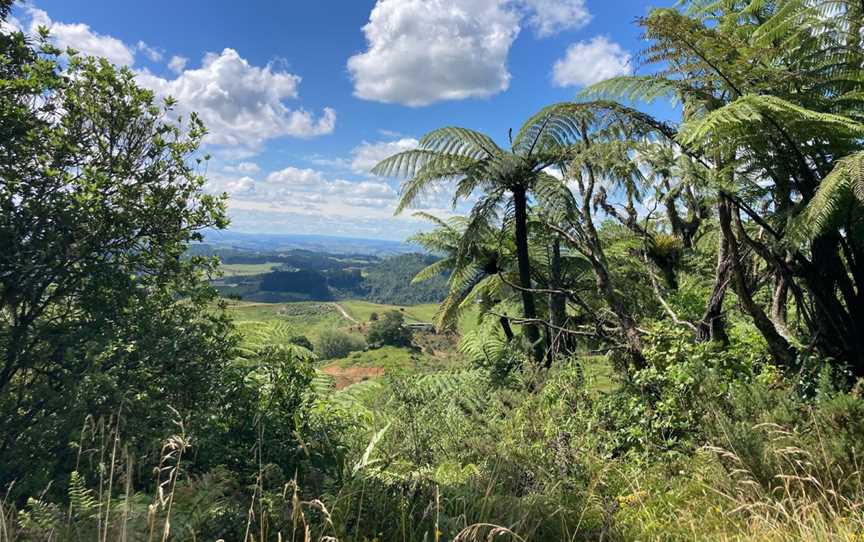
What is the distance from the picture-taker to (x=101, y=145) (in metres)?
3.66

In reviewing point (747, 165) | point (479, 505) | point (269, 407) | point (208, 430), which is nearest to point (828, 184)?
point (747, 165)

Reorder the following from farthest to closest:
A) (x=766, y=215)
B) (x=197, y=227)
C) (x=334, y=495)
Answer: (x=197, y=227)
(x=766, y=215)
(x=334, y=495)

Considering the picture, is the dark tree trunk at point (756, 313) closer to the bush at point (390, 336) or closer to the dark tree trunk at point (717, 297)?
the dark tree trunk at point (717, 297)

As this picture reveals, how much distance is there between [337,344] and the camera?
2608 inches

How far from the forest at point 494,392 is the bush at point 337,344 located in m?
58.6

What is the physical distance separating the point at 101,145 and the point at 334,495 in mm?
3365

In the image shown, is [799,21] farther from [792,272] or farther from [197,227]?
[197,227]

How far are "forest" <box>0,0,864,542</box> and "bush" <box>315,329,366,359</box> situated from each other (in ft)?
192

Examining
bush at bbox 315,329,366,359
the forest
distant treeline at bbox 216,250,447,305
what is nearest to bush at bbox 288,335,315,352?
the forest

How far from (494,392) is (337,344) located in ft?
209

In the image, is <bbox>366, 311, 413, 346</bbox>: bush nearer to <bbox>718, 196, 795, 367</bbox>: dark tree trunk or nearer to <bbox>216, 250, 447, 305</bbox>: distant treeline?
<bbox>718, 196, 795, 367</bbox>: dark tree trunk

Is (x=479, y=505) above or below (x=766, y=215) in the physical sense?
below

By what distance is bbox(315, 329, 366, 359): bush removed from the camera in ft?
205

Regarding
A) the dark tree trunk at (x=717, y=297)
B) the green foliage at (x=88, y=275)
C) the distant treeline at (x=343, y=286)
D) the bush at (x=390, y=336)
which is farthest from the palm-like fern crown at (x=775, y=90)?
the distant treeline at (x=343, y=286)
